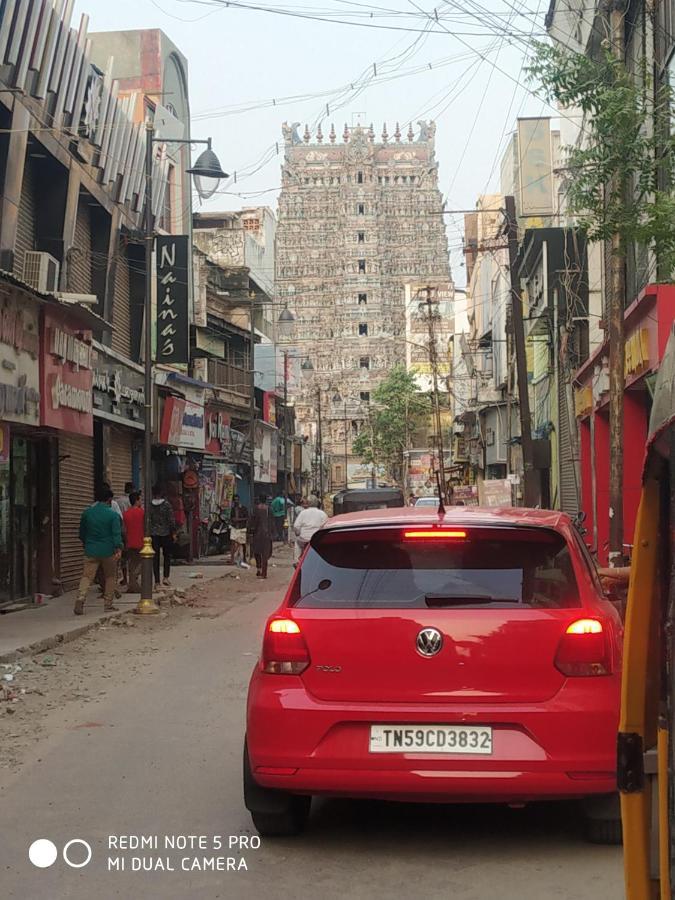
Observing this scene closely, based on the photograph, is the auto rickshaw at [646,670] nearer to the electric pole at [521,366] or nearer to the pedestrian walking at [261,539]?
the electric pole at [521,366]

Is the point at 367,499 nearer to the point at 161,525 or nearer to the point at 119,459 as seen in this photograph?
the point at 119,459

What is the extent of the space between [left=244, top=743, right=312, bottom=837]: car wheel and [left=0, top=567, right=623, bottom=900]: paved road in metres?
0.09

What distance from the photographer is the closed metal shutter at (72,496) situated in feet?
70.3

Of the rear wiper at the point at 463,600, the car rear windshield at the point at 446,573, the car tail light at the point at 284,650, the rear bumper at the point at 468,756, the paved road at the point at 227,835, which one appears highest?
the car rear windshield at the point at 446,573

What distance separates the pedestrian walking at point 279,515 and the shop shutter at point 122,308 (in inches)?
755

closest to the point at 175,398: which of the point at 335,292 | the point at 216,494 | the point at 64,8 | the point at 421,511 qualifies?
the point at 216,494

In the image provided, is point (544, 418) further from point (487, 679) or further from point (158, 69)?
point (487, 679)

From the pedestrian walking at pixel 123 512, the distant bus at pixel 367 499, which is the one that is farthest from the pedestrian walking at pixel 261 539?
the distant bus at pixel 367 499

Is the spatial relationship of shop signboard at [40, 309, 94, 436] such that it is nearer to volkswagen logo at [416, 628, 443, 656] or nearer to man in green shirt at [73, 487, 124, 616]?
man in green shirt at [73, 487, 124, 616]

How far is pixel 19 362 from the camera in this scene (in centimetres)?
1543

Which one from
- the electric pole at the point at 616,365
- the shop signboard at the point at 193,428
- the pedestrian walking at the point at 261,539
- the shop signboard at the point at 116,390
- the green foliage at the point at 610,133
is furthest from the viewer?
the shop signboard at the point at 193,428

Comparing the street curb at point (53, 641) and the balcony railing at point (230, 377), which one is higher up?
the balcony railing at point (230, 377)

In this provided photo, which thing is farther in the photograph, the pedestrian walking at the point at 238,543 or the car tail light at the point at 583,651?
the pedestrian walking at the point at 238,543

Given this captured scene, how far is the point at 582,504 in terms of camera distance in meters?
30.9
